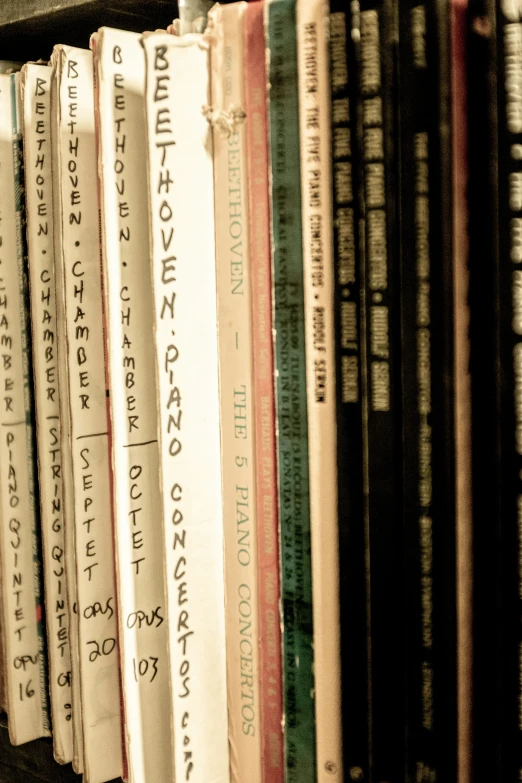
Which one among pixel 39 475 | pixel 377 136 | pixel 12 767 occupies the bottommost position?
pixel 12 767

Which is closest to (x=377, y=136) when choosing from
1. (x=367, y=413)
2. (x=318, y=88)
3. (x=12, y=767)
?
(x=318, y=88)

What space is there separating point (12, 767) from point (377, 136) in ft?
1.94

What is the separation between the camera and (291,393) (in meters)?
0.37

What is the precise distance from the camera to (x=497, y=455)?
31cm

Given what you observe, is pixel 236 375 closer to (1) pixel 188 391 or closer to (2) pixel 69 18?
(1) pixel 188 391

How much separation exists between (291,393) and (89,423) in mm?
154

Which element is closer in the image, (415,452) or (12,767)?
(415,452)

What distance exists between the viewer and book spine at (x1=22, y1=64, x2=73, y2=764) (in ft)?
1.42

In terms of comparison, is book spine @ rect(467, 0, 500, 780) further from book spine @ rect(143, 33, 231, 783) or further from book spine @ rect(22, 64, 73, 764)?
book spine @ rect(22, 64, 73, 764)

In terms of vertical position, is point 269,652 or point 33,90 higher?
point 33,90

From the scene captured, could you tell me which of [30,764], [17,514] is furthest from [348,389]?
[30,764]

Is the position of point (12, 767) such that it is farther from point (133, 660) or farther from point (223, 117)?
point (223, 117)

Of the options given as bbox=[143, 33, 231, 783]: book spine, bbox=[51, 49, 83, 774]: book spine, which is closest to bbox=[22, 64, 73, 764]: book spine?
bbox=[51, 49, 83, 774]: book spine

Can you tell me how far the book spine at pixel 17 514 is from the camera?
1.55 feet
